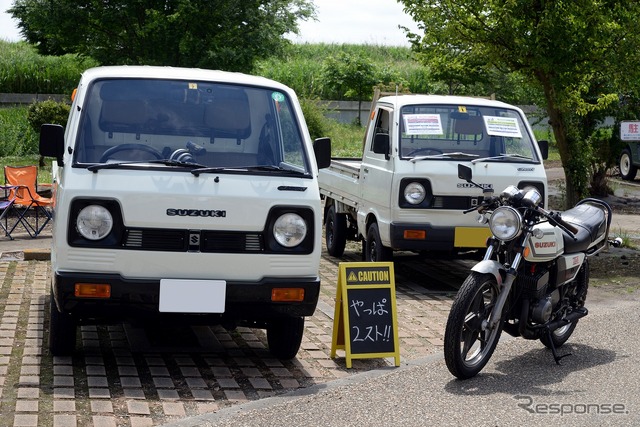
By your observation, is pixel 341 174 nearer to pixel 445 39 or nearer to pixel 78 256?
pixel 445 39

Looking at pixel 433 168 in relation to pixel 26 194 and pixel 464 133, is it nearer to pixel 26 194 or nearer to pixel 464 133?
pixel 464 133

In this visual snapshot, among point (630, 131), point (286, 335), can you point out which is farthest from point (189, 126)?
point (630, 131)

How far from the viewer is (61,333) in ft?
23.3

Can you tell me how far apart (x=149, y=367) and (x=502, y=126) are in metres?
5.61

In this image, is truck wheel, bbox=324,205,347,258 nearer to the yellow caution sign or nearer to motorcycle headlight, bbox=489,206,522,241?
the yellow caution sign

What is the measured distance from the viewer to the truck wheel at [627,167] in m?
25.9

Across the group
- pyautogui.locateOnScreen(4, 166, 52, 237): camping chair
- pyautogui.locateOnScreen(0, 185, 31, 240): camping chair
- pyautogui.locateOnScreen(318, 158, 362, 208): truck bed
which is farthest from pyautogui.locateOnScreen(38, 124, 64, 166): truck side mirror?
pyautogui.locateOnScreen(4, 166, 52, 237): camping chair

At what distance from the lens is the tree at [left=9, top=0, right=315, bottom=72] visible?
29266 mm

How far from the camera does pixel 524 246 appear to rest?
7.19 metres

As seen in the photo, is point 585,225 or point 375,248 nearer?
point 585,225

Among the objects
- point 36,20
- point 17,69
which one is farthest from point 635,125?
point 17,69

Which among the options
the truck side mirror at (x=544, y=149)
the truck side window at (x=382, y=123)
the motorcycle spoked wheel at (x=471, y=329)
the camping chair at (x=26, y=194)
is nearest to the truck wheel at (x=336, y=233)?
the truck side window at (x=382, y=123)

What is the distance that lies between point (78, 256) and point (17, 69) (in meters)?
32.0

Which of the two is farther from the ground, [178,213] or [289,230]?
[178,213]
